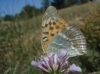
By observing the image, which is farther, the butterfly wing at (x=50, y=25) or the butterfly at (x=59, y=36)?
the butterfly wing at (x=50, y=25)

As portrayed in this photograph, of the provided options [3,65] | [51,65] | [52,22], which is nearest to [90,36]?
[3,65]

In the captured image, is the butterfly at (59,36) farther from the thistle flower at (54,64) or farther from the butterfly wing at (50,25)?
the thistle flower at (54,64)

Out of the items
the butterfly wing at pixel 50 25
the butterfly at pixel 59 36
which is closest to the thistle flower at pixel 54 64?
the butterfly at pixel 59 36

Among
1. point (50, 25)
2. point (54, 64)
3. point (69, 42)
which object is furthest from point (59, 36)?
point (54, 64)

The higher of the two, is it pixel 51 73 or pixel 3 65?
pixel 51 73

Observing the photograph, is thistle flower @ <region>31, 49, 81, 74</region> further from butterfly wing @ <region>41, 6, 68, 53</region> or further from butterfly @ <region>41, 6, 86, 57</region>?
butterfly wing @ <region>41, 6, 68, 53</region>

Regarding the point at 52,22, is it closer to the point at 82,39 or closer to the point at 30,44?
the point at 82,39
